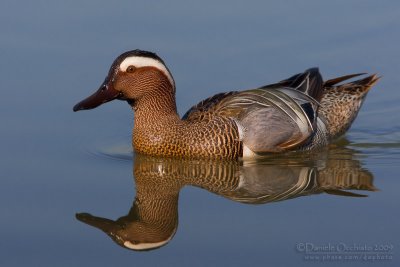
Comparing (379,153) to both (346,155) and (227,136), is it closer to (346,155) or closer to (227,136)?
(346,155)

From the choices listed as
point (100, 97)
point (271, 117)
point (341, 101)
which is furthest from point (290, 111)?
point (100, 97)

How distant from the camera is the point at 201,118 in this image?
37.4ft

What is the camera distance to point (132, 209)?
9.90 meters

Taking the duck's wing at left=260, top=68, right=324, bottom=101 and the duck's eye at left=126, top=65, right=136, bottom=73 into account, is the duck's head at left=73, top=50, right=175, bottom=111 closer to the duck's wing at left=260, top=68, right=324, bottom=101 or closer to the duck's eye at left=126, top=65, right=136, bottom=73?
the duck's eye at left=126, top=65, right=136, bottom=73

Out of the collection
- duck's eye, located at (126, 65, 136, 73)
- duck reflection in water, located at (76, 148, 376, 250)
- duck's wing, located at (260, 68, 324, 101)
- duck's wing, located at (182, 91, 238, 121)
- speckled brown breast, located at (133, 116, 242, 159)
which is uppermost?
duck's eye, located at (126, 65, 136, 73)

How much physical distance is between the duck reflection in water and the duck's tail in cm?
72

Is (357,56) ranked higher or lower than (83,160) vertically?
higher

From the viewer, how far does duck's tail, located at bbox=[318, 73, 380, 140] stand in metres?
12.6

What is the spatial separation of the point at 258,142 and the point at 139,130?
1.23 m

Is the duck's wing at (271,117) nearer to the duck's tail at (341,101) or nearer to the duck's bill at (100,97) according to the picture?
the duck's tail at (341,101)

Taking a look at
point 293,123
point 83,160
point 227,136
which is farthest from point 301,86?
point 83,160

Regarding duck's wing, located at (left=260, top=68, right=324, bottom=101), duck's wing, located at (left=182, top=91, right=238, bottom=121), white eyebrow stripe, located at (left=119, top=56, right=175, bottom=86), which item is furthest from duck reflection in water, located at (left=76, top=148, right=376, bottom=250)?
white eyebrow stripe, located at (left=119, top=56, right=175, bottom=86)

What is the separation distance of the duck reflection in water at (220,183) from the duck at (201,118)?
0.13 metres

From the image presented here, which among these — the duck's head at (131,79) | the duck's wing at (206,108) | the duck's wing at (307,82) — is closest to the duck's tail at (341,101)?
the duck's wing at (307,82)
